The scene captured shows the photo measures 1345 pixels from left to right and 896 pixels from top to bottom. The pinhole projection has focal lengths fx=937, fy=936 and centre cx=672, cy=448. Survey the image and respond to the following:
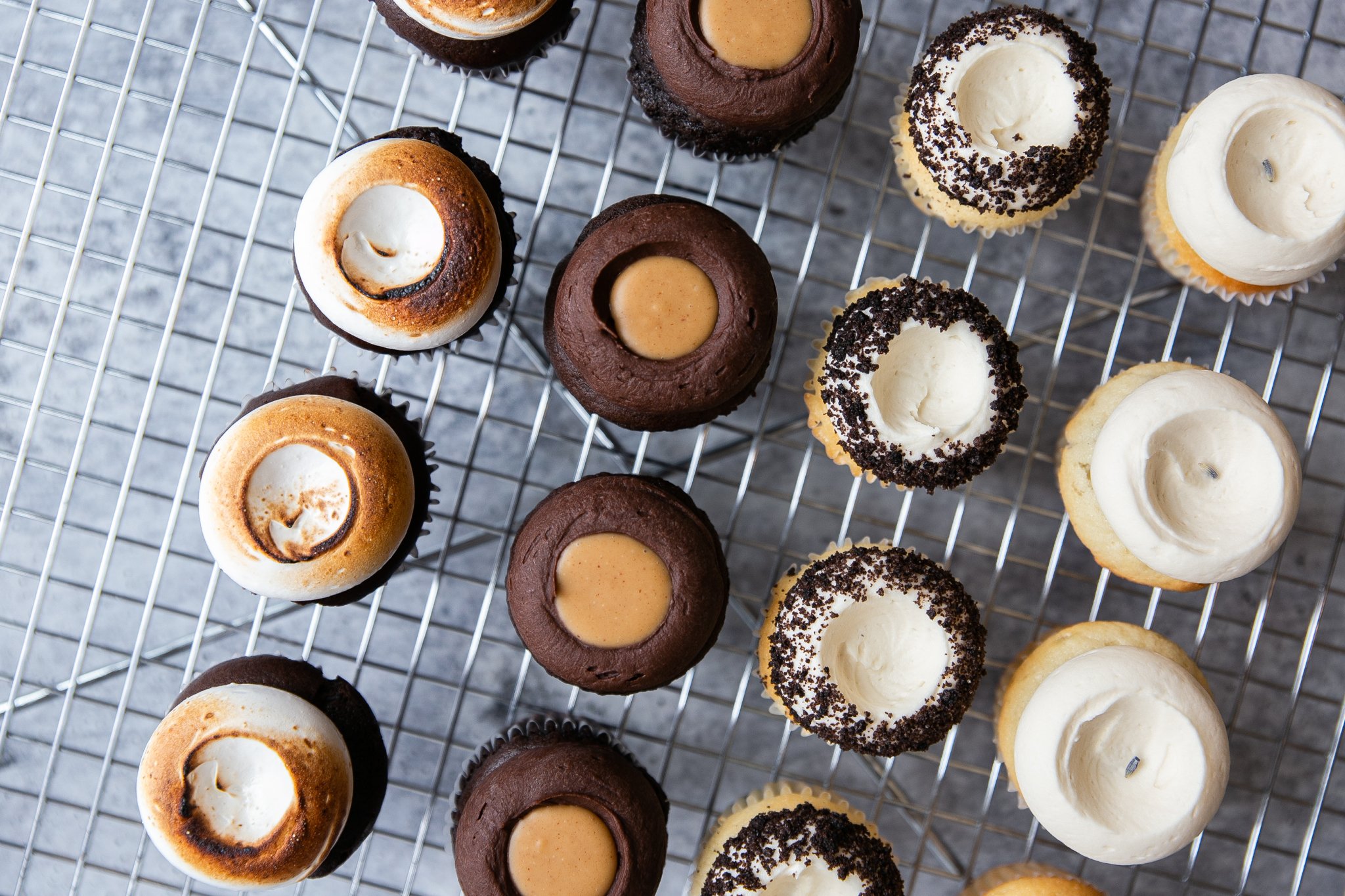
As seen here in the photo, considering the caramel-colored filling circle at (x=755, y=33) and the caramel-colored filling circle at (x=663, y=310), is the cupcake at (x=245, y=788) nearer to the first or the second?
the caramel-colored filling circle at (x=663, y=310)

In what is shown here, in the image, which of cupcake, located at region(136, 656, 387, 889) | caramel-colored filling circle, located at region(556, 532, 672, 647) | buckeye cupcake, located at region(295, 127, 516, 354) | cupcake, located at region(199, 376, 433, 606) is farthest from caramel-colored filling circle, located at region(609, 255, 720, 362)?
cupcake, located at region(136, 656, 387, 889)

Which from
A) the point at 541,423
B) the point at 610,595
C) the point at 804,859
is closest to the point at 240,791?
the point at 610,595

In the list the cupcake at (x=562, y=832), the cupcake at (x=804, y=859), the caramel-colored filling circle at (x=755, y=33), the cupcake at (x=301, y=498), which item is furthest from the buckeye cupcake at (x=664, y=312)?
the cupcake at (x=804, y=859)

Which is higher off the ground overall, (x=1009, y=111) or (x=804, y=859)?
(x=1009, y=111)

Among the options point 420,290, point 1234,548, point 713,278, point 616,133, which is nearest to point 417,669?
point 420,290

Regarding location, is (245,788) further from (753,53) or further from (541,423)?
(753,53)

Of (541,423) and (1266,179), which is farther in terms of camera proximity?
(541,423)
